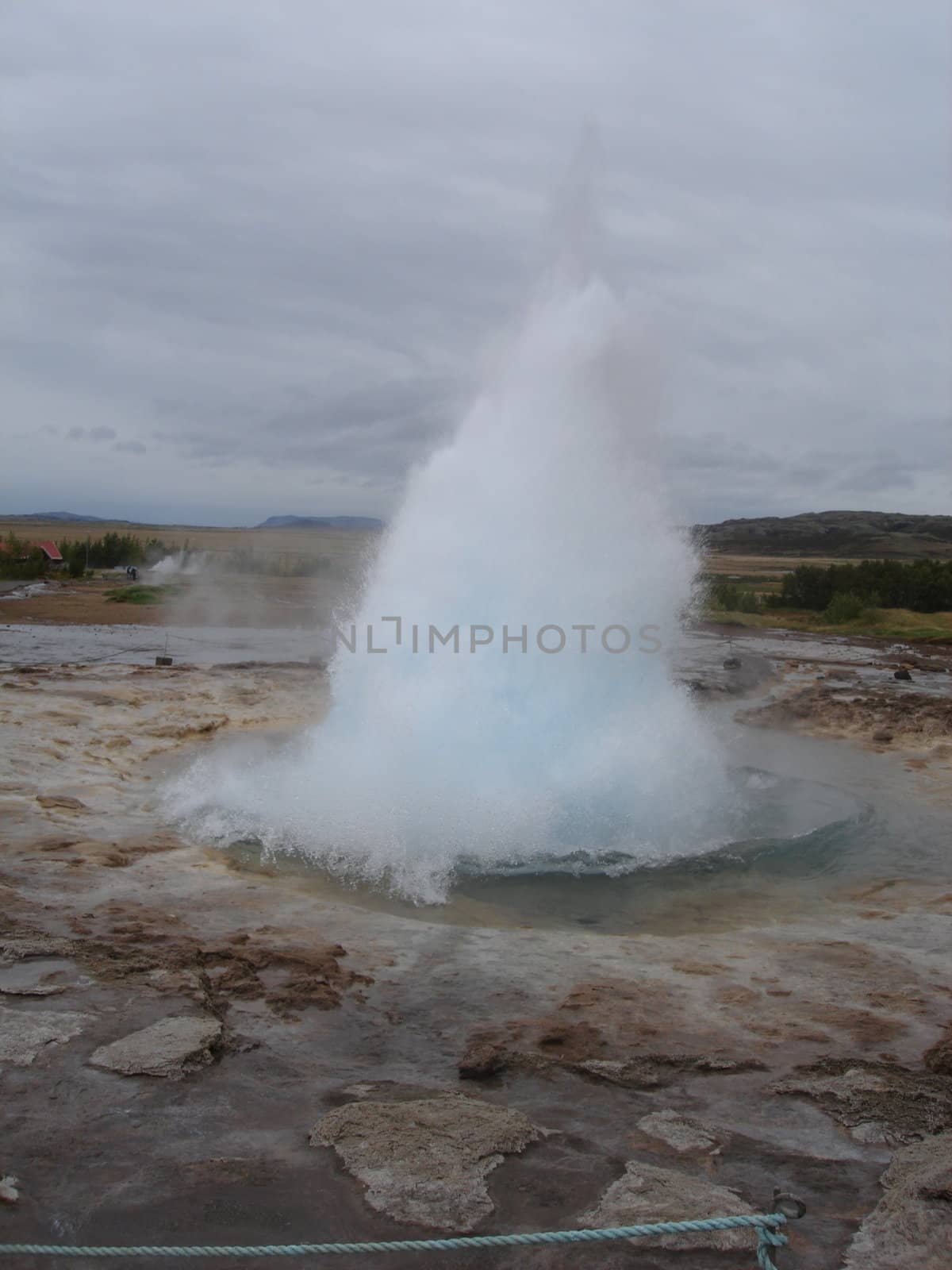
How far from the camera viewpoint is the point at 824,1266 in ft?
9.15

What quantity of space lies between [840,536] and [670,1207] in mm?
106892

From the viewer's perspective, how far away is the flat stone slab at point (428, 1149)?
302 centimetres

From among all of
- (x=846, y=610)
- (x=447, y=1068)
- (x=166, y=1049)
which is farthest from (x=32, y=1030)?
(x=846, y=610)

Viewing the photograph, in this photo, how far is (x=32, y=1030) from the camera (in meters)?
4.07

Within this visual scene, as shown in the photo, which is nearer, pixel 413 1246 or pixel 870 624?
pixel 413 1246

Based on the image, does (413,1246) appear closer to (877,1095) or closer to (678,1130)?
(678,1130)

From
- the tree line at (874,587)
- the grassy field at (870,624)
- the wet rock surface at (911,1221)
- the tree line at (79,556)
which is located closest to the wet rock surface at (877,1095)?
the wet rock surface at (911,1221)

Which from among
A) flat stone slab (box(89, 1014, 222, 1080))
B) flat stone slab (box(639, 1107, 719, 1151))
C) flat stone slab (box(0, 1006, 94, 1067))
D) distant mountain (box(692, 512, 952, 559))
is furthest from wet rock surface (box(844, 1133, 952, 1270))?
distant mountain (box(692, 512, 952, 559))

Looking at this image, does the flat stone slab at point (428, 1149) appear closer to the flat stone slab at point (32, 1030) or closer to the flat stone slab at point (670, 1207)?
the flat stone slab at point (670, 1207)

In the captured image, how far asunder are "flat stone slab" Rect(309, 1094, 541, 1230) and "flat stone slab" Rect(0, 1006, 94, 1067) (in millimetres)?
1268

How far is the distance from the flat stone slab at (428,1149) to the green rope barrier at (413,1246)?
Answer: 26 centimetres

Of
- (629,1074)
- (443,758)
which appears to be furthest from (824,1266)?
(443,758)

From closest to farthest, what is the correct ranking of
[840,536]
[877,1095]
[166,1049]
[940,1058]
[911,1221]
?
[911,1221] < [877,1095] < [166,1049] < [940,1058] < [840,536]

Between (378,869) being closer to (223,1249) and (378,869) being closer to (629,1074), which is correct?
(629,1074)
